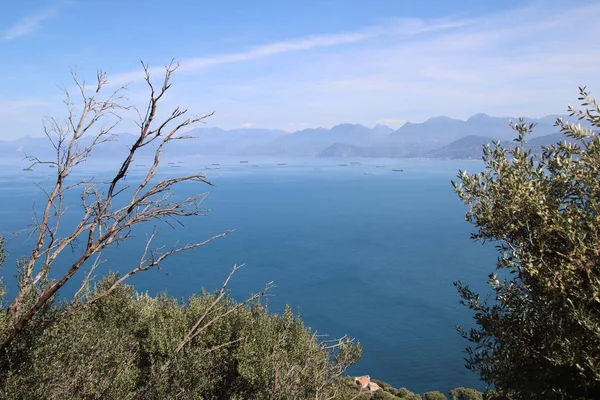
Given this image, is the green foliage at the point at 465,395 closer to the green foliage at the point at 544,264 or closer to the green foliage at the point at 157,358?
the green foliage at the point at 157,358

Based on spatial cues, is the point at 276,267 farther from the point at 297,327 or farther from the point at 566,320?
the point at 566,320

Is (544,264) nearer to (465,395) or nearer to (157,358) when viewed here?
(157,358)

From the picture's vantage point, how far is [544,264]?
4488 millimetres

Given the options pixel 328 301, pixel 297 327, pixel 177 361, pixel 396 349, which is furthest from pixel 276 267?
pixel 177 361

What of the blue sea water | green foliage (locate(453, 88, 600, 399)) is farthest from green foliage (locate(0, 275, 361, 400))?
the blue sea water

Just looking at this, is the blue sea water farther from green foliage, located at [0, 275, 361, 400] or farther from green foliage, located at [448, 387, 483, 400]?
green foliage, located at [0, 275, 361, 400]

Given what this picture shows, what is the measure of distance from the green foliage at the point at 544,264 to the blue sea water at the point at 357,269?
2820 centimetres

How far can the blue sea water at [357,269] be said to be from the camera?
3716cm

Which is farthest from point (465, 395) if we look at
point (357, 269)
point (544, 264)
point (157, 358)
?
point (357, 269)

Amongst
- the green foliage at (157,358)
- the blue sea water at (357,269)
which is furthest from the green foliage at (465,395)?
the green foliage at (157,358)

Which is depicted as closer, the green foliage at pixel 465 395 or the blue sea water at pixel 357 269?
the green foliage at pixel 465 395

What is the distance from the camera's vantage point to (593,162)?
4852 mm

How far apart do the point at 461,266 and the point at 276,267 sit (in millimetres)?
23504

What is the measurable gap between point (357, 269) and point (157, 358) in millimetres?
46574
